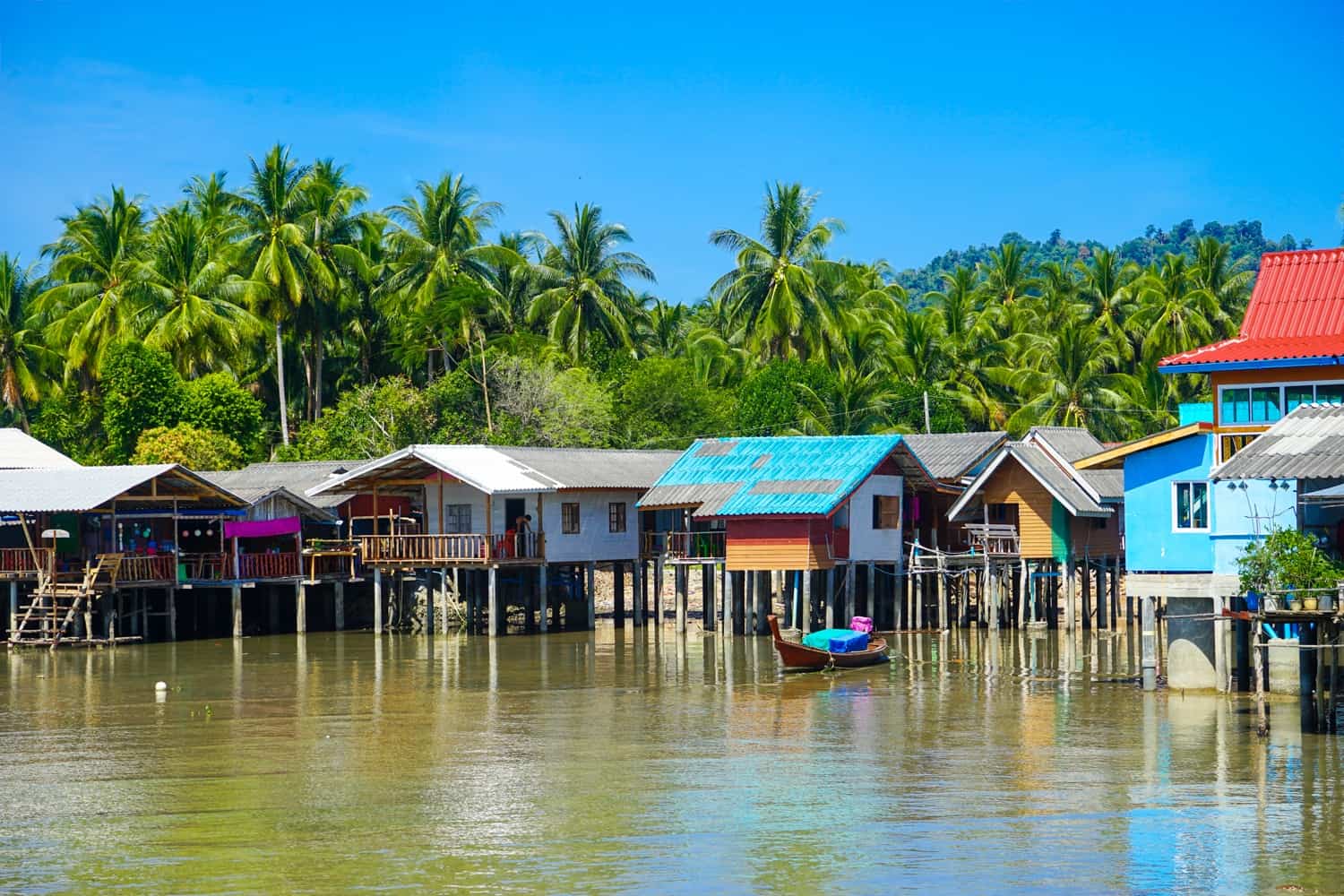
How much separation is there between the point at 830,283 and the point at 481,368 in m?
15.0

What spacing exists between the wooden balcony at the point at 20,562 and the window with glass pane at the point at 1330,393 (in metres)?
31.8

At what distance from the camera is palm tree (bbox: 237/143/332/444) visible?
6906 centimetres

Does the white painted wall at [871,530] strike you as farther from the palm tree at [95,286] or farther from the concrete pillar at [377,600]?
the palm tree at [95,286]

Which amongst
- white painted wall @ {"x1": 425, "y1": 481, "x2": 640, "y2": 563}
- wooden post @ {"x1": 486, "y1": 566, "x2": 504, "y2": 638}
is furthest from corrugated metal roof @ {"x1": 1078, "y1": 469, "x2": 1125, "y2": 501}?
wooden post @ {"x1": 486, "y1": 566, "x2": 504, "y2": 638}

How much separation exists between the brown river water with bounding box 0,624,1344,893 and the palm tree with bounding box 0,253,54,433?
37393mm

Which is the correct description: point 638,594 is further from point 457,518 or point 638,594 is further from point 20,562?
point 20,562

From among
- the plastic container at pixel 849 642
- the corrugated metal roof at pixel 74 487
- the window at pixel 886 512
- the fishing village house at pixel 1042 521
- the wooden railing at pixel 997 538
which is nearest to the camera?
the plastic container at pixel 849 642

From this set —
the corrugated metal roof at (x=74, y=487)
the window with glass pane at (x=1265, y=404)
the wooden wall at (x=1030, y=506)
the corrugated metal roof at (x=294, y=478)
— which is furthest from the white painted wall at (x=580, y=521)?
the window with glass pane at (x=1265, y=404)

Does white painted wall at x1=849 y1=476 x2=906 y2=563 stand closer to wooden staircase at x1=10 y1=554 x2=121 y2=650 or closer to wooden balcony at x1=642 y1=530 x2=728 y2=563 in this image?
wooden balcony at x1=642 y1=530 x2=728 y2=563

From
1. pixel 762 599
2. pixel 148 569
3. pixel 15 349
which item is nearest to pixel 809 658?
pixel 762 599

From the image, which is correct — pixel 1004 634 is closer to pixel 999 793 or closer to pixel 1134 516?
pixel 1134 516

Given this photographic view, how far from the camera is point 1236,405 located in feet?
112

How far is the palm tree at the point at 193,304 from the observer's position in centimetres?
6731

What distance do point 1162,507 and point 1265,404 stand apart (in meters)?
2.70
